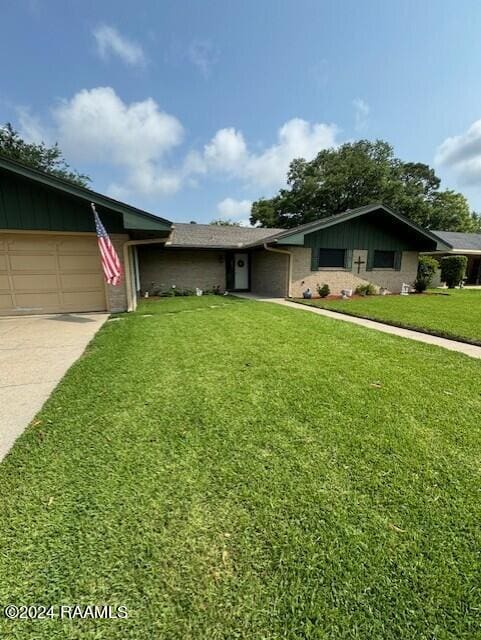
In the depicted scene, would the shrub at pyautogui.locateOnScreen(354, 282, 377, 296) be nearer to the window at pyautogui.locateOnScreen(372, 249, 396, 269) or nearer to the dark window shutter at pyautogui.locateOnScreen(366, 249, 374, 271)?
the dark window shutter at pyautogui.locateOnScreen(366, 249, 374, 271)

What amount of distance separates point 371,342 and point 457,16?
8.72 m

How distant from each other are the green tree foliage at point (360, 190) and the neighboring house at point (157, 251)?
20.1 m

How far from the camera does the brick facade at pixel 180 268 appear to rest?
550 inches

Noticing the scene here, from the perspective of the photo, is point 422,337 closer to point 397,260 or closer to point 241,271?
point 397,260

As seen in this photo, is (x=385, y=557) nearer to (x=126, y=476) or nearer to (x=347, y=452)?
(x=347, y=452)

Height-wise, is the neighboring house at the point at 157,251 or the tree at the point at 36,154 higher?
the tree at the point at 36,154

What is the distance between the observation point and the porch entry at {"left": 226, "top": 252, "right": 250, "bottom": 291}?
1559 cm

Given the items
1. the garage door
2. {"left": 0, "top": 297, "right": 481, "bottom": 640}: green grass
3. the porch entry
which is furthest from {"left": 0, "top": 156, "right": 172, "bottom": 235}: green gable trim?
the porch entry

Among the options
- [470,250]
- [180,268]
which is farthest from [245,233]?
[470,250]

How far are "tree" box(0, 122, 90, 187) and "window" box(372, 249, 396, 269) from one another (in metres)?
22.7

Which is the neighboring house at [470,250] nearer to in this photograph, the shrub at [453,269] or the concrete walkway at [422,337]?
the shrub at [453,269]

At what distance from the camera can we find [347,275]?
44.8ft

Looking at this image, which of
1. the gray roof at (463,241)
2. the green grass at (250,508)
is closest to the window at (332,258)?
the green grass at (250,508)

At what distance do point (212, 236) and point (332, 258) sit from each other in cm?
627
